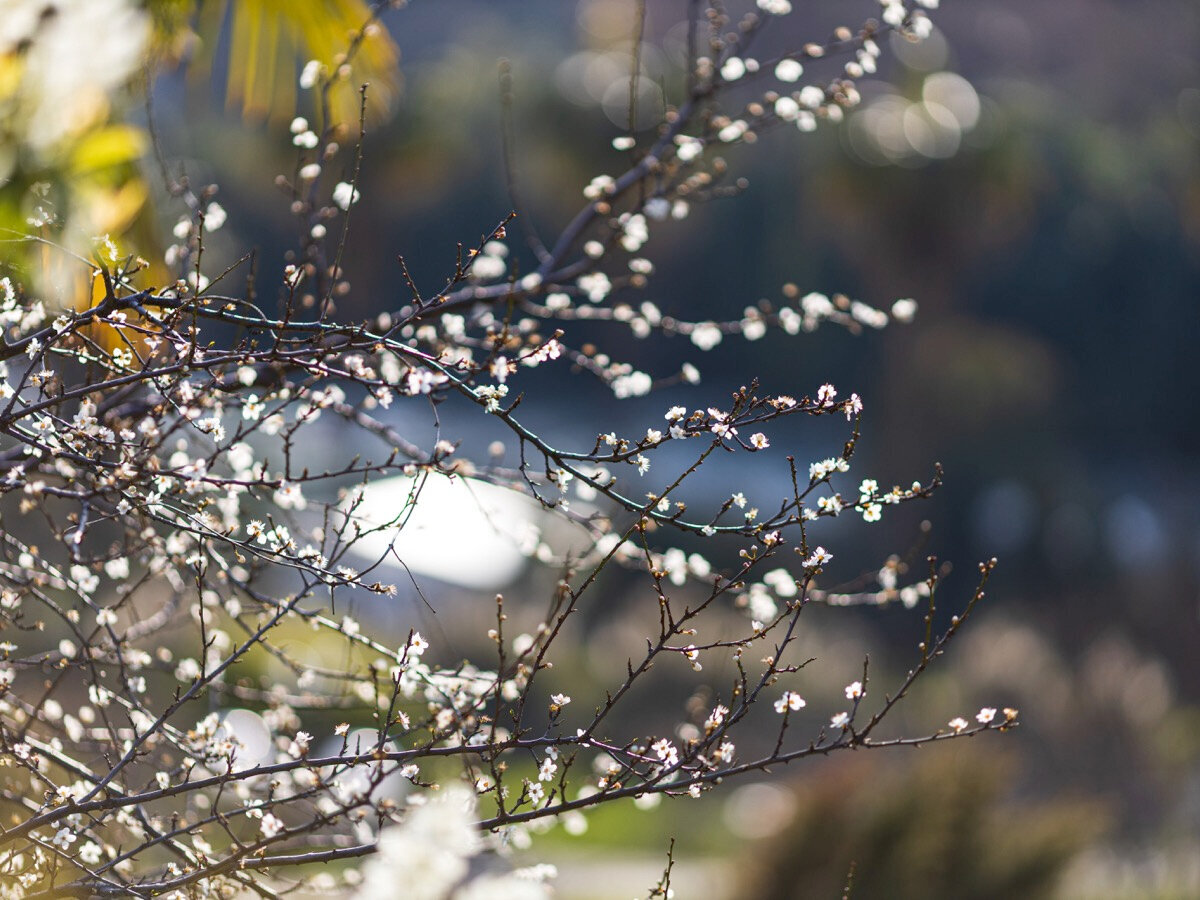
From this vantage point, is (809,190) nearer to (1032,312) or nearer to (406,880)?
(1032,312)

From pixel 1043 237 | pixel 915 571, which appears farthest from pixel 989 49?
pixel 915 571

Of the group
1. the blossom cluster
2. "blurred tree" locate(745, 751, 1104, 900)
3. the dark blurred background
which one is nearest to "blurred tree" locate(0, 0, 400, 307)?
the blossom cluster

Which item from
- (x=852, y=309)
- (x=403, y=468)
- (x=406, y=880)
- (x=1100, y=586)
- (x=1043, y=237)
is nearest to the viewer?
(x=406, y=880)

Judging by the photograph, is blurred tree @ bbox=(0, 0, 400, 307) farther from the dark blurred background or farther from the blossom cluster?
the dark blurred background

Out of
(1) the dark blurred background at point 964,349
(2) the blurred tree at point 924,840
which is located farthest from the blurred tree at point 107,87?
Answer: (2) the blurred tree at point 924,840

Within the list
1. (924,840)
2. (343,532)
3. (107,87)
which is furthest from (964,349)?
(343,532)

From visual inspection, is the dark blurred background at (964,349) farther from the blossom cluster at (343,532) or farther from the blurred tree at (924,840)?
the blossom cluster at (343,532)

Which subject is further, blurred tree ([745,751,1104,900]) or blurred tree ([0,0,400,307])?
blurred tree ([745,751,1104,900])

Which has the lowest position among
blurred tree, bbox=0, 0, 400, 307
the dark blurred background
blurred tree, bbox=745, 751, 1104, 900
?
blurred tree, bbox=745, 751, 1104, 900

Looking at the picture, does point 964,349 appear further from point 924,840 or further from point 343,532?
point 343,532
